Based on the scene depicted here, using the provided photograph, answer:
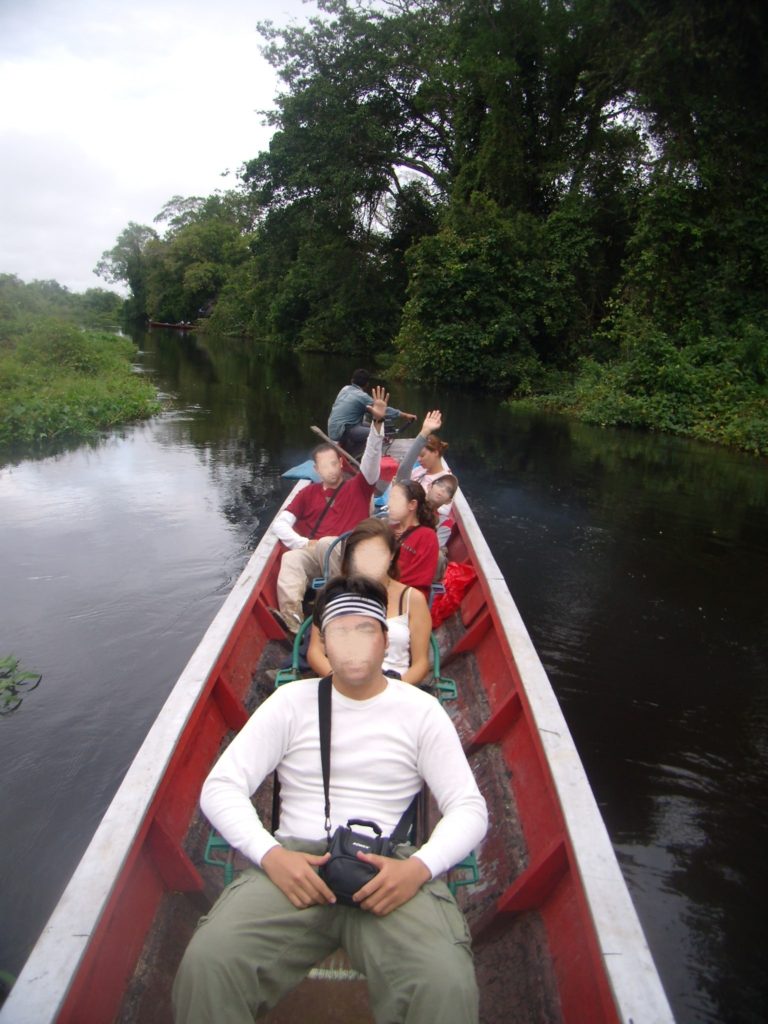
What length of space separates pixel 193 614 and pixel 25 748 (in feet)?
6.39

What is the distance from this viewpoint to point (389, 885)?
67.2 inches

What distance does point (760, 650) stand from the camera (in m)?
5.89

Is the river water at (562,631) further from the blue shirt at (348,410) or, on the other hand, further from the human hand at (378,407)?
the human hand at (378,407)

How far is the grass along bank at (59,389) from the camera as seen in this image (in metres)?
12.6

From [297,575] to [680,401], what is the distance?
1420cm

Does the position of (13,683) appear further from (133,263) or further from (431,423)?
(133,263)

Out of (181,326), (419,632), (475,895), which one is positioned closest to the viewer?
(475,895)

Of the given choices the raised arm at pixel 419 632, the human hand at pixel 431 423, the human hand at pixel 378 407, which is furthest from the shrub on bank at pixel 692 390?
the raised arm at pixel 419 632

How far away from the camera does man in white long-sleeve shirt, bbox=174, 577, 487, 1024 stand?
1617 millimetres

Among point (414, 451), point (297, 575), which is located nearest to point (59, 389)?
point (414, 451)

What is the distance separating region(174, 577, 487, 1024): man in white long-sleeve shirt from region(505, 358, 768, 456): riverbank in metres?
13.9

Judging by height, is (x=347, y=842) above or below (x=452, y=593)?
above

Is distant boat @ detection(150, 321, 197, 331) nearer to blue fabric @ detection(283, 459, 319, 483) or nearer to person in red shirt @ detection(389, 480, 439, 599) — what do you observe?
blue fabric @ detection(283, 459, 319, 483)

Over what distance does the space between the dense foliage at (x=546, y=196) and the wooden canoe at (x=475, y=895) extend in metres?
13.3
